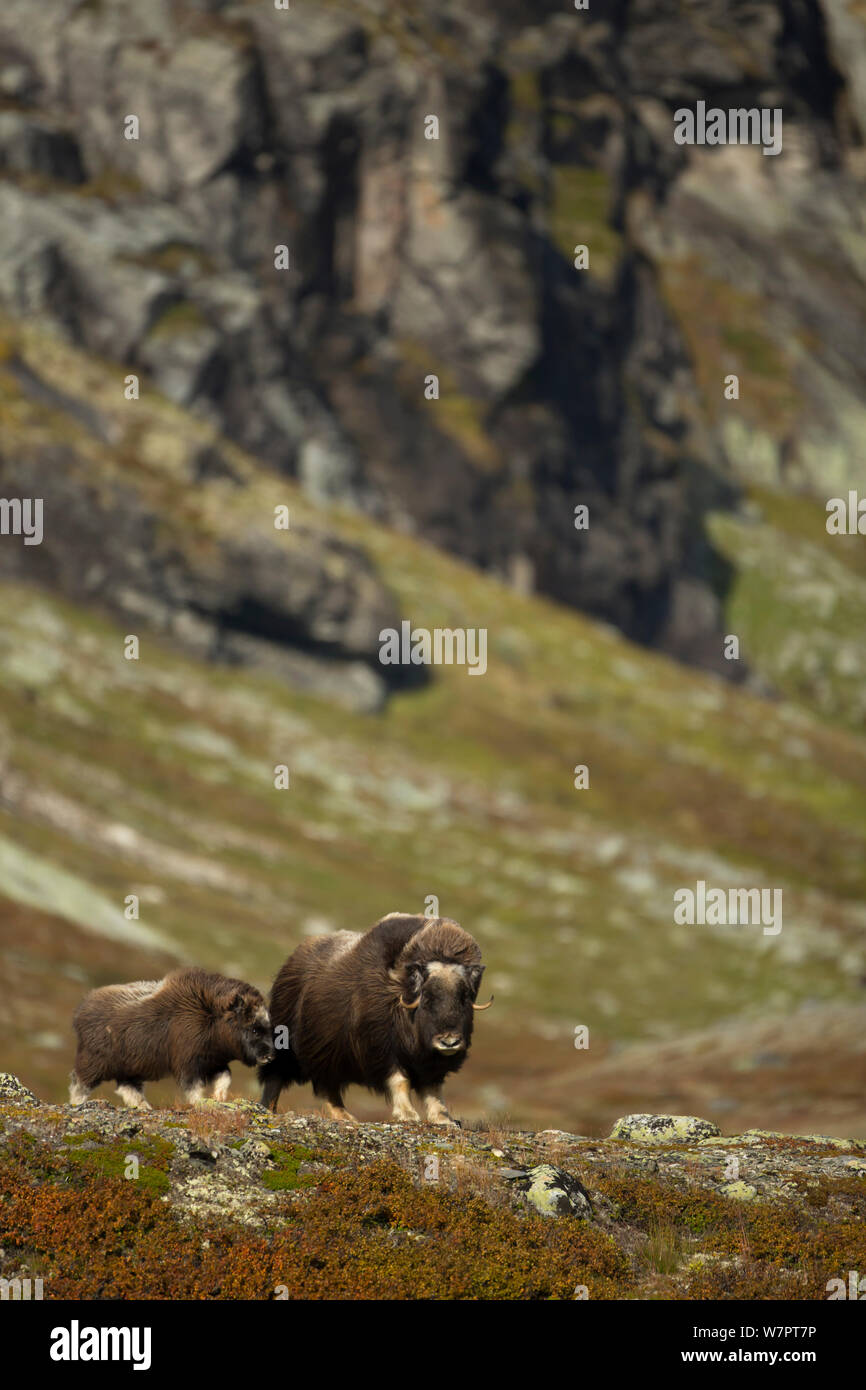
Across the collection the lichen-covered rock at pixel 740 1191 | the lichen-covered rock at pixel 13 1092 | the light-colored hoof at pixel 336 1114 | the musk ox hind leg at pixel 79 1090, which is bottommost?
the lichen-covered rock at pixel 740 1191

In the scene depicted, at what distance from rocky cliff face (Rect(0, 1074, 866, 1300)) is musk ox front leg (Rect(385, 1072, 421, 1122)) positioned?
0.43m

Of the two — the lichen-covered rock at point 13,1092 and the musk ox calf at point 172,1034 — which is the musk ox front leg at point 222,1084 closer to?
the musk ox calf at point 172,1034

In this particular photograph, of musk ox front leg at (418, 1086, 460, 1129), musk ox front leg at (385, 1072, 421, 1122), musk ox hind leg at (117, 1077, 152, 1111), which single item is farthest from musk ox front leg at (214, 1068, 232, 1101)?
musk ox front leg at (418, 1086, 460, 1129)

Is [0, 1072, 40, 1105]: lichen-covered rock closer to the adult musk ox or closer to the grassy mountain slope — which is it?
the adult musk ox

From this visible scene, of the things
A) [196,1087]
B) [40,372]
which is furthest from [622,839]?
[196,1087]

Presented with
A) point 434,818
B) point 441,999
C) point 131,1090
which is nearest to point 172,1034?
point 131,1090

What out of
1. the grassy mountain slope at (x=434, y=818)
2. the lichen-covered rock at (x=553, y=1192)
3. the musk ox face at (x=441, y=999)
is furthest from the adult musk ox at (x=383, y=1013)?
the grassy mountain slope at (x=434, y=818)

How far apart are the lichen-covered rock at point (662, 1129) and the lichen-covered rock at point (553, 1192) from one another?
14.4 ft

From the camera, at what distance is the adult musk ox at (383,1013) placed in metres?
17.5

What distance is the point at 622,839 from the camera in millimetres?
127812
